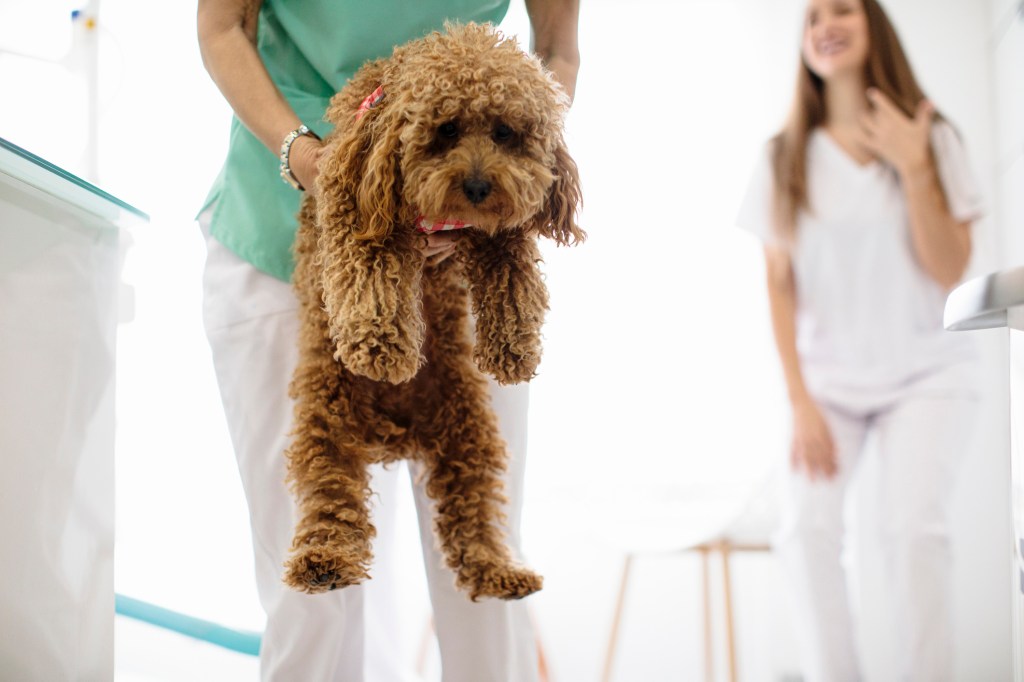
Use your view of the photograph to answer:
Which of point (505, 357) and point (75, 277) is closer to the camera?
point (505, 357)

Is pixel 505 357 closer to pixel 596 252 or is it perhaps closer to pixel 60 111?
pixel 596 252

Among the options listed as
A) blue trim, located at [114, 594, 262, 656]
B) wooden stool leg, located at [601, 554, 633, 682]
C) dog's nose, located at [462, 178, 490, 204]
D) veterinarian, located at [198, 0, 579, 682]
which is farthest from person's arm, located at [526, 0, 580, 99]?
blue trim, located at [114, 594, 262, 656]

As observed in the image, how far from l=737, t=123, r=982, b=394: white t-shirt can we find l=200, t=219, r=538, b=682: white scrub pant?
132cm

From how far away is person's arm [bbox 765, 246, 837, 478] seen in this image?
2146 millimetres

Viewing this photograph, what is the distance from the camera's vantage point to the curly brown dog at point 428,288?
0.72 m

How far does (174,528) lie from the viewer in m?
2.48

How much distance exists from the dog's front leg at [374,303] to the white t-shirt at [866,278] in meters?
1.70

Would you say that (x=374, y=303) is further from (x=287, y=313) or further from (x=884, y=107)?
(x=884, y=107)

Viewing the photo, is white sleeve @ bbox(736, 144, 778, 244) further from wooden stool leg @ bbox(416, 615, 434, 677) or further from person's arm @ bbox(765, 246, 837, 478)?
wooden stool leg @ bbox(416, 615, 434, 677)

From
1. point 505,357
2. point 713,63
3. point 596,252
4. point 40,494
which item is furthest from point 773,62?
point 40,494

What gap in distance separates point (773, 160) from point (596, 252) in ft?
1.90

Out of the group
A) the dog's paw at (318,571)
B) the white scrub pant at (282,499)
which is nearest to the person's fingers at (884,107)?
the white scrub pant at (282,499)

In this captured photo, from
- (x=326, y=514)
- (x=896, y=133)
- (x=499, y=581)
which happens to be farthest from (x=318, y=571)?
(x=896, y=133)

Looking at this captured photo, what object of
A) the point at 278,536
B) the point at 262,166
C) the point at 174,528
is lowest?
the point at 174,528
